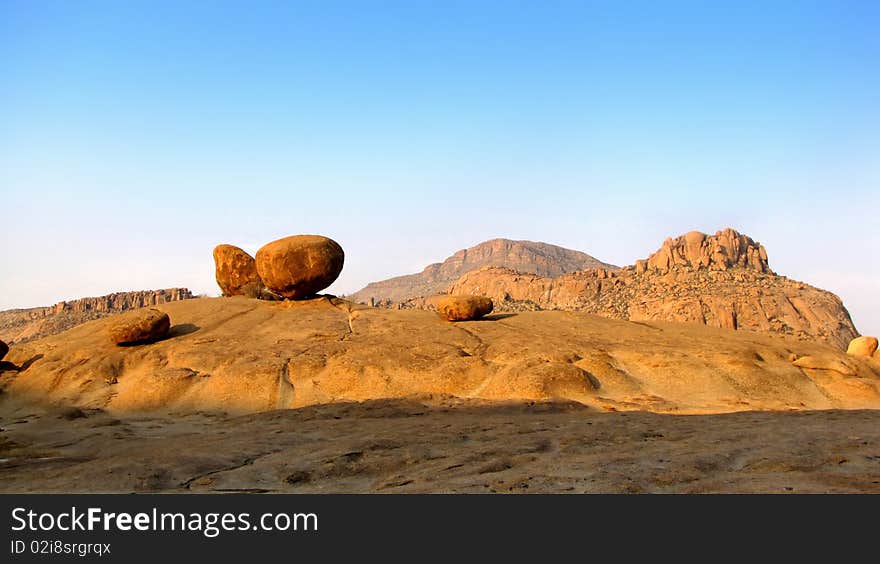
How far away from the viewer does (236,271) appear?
127 ft

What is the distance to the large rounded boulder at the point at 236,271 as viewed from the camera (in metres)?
38.6

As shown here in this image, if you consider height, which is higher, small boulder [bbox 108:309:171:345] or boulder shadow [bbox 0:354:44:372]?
small boulder [bbox 108:309:171:345]

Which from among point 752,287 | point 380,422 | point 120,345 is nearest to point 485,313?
point 380,422

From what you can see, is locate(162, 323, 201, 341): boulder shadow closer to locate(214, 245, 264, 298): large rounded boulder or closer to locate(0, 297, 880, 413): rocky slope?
locate(0, 297, 880, 413): rocky slope

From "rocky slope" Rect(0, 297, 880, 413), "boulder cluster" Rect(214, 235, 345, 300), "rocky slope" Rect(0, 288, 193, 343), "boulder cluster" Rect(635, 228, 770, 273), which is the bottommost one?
"rocky slope" Rect(0, 297, 880, 413)

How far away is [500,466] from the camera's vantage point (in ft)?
34.4

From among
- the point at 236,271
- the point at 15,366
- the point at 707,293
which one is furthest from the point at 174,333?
the point at 707,293

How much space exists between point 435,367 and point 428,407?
3467 millimetres

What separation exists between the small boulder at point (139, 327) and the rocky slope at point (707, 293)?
48.4 metres

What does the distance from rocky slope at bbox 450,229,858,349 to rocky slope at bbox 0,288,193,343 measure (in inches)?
2420

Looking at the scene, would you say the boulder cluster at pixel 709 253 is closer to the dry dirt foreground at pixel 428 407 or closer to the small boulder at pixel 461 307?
the dry dirt foreground at pixel 428 407

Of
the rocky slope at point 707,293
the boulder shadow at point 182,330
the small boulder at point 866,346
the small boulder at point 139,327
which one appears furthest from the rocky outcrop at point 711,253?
the small boulder at point 139,327

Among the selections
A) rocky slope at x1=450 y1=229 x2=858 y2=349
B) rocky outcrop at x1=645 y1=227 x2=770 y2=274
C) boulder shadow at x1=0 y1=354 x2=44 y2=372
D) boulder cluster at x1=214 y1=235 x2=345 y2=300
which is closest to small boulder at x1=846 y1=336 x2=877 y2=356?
boulder cluster at x1=214 y1=235 x2=345 y2=300

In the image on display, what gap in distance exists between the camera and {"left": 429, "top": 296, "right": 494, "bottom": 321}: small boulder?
30.9 m
